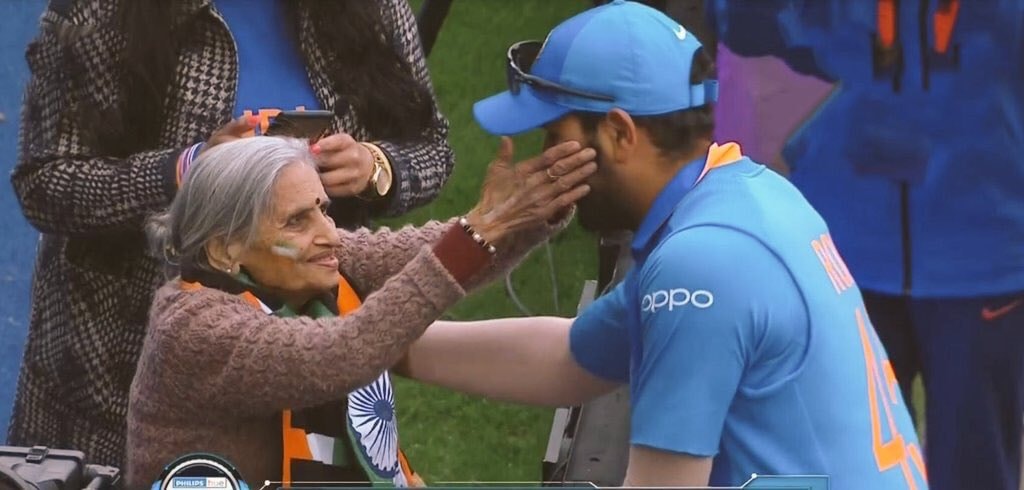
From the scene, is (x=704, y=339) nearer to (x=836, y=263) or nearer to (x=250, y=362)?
(x=836, y=263)

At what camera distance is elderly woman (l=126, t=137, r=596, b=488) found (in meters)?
2.95

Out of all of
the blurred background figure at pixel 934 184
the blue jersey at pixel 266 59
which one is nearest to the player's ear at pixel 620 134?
the blue jersey at pixel 266 59

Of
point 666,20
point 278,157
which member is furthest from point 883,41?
point 278,157

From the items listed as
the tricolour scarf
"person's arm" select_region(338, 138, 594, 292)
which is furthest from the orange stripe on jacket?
"person's arm" select_region(338, 138, 594, 292)

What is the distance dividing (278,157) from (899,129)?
187 cm

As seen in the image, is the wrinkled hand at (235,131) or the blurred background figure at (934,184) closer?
the wrinkled hand at (235,131)

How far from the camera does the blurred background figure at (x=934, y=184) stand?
4480mm

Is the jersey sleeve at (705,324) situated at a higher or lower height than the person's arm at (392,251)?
lower

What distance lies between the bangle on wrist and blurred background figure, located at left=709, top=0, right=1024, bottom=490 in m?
1.76

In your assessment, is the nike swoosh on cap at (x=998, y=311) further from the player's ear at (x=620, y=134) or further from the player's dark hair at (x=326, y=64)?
the player's ear at (x=620, y=134)

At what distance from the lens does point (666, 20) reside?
3.12 m

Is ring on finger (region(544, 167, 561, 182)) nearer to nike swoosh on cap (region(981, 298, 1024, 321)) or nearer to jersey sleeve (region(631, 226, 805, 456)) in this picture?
jersey sleeve (region(631, 226, 805, 456))

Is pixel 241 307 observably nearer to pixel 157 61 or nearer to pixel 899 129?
pixel 157 61

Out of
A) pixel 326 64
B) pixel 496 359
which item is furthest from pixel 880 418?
pixel 326 64
